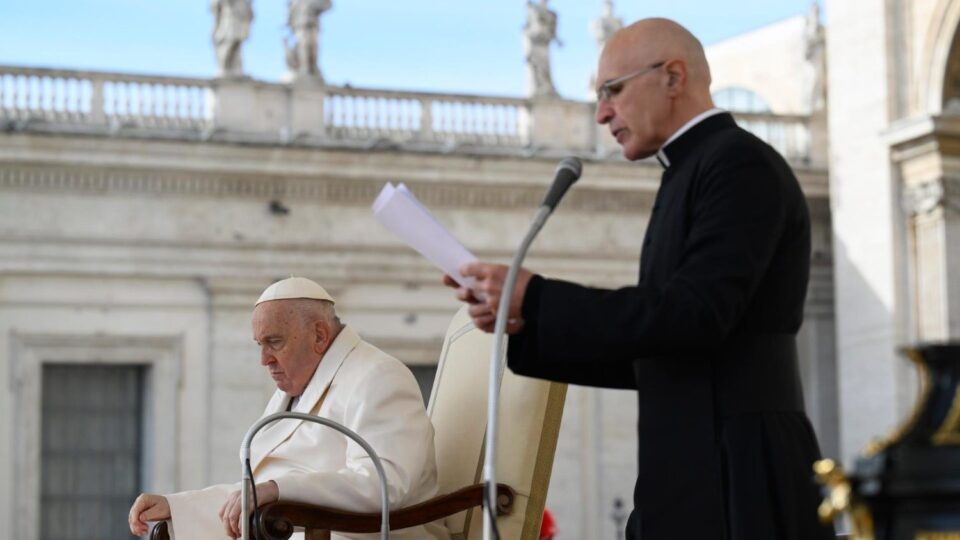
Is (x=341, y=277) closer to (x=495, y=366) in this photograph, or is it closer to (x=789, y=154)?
(x=789, y=154)

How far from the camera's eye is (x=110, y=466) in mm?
15820

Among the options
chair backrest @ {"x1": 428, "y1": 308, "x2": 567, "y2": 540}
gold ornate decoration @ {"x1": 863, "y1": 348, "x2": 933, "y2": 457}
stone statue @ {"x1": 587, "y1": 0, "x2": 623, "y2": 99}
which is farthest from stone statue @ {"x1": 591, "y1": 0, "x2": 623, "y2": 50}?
gold ornate decoration @ {"x1": 863, "y1": 348, "x2": 933, "y2": 457}

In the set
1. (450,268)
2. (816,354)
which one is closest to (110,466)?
(816,354)

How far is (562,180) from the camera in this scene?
3209mm

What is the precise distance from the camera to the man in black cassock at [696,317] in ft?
10.2

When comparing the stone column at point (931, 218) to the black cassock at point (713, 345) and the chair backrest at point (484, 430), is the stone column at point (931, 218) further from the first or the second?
the black cassock at point (713, 345)

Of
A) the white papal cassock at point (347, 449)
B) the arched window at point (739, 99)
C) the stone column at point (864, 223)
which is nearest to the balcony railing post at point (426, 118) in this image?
the stone column at point (864, 223)

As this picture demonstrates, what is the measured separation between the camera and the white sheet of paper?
3164mm

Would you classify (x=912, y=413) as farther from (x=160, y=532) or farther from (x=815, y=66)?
(x=815, y=66)

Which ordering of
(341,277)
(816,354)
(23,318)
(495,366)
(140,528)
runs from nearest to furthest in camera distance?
(495,366) < (140,528) < (23,318) < (341,277) < (816,354)

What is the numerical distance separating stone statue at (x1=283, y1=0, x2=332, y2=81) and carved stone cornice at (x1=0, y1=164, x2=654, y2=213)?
41.9 inches

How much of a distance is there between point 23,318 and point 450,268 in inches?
515

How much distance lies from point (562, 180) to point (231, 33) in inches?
541

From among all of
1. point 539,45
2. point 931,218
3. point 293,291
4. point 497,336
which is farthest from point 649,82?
point 539,45
